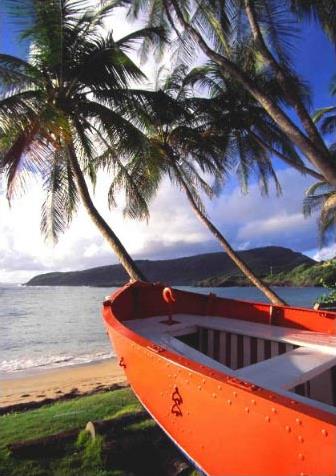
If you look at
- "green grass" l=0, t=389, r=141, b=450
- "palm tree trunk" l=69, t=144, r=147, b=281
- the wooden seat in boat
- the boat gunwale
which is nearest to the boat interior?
the wooden seat in boat

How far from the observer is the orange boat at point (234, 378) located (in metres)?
2.10

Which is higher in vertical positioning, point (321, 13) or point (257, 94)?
point (321, 13)

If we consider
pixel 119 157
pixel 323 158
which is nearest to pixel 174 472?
pixel 323 158

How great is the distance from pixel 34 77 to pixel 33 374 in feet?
32.0

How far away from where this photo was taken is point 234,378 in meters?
2.61

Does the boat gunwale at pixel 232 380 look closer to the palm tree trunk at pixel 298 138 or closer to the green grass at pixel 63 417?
the green grass at pixel 63 417

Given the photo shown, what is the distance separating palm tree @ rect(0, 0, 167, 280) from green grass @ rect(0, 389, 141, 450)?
8.94 feet

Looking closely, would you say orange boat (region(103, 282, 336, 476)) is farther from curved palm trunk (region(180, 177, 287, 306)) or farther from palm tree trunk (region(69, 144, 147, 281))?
curved palm trunk (region(180, 177, 287, 306))

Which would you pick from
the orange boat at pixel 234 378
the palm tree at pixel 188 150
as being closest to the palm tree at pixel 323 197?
the palm tree at pixel 188 150

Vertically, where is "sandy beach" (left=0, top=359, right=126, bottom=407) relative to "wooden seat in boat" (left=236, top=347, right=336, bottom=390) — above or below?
below

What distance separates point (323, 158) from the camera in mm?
7254

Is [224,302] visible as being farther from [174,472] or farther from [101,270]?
[101,270]

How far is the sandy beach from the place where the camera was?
10016 millimetres

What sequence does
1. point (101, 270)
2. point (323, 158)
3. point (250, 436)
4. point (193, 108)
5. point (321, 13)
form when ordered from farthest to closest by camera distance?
1. point (101, 270)
2. point (193, 108)
3. point (321, 13)
4. point (323, 158)
5. point (250, 436)
